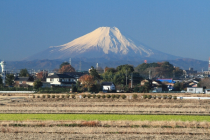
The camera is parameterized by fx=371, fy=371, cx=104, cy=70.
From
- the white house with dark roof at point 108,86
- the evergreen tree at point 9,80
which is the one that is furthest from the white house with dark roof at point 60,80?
the white house with dark roof at point 108,86

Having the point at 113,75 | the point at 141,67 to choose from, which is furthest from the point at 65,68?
the point at 113,75

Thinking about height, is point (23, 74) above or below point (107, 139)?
above

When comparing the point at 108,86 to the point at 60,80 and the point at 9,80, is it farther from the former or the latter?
the point at 9,80

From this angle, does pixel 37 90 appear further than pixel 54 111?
Yes

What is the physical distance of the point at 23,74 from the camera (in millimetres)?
84562

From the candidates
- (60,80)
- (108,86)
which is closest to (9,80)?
(60,80)

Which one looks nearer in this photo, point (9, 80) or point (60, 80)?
point (9, 80)

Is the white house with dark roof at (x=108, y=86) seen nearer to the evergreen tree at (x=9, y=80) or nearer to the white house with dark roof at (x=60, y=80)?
the white house with dark roof at (x=60, y=80)

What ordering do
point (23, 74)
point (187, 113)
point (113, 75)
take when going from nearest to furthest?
point (187, 113), point (113, 75), point (23, 74)

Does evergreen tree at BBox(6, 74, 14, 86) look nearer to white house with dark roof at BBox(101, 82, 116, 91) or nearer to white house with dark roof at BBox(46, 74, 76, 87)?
white house with dark roof at BBox(46, 74, 76, 87)

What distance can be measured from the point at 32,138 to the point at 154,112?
12.2m

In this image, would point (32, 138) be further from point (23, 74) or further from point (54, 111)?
point (23, 74)

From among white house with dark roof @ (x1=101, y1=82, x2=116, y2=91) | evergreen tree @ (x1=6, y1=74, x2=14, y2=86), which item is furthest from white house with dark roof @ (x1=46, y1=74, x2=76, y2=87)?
white house with dark roof @ (x1=101, y1=82, x2=116, y2=91)

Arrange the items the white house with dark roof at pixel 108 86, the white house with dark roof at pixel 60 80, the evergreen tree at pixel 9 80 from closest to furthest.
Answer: the white house with dark roof at pixel 108 86 → the evergreen tree at pixel 9 80 → the white house with dark roof at pixel 60 80
